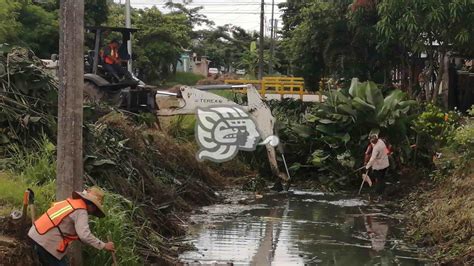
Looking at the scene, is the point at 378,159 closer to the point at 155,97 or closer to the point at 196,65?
the point at 155,97

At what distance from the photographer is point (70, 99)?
6.74 meters

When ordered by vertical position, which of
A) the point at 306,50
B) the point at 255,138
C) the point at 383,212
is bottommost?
the point at 383,212

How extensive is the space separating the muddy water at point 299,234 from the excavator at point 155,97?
6.78 ft

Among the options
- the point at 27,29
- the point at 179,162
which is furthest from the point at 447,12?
the point at 27,29

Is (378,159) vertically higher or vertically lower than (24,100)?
lower

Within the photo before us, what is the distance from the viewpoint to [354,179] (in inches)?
647

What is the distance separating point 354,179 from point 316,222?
450cm

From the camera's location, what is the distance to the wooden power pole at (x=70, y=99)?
6.62 meters

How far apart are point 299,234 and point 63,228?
18.1 feet

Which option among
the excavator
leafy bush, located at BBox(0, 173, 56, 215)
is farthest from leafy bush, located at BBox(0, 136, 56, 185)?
the excavator

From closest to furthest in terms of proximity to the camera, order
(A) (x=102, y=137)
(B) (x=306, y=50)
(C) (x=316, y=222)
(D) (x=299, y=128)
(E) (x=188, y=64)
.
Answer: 1. (A) (x=102, y=137)
2. (C) (x=316, y=222)
3. (D) (x=299, y=128)
4. (B) (x=306, y=50)
5. (E) (x=188, y=64)

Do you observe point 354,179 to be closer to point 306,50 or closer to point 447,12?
point 447,12

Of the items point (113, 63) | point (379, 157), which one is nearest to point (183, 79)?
point (113, 63)

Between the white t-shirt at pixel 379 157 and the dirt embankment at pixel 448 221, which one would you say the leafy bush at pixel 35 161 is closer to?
the dirt embankment at pixel 448 221
